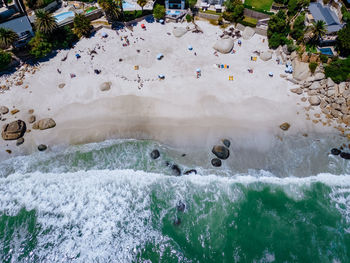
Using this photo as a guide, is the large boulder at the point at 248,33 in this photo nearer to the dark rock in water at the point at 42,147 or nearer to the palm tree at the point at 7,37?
the dark rock in water at the point at 42,147

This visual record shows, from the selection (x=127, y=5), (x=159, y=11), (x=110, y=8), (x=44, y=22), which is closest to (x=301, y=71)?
(x=159, y=11)

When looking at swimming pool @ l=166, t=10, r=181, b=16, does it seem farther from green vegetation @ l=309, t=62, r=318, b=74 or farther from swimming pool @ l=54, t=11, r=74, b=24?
green vegetation @ l=309, t=62, r=318, b=74

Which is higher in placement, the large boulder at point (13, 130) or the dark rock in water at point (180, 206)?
A: the large boulder at point (13, 130)

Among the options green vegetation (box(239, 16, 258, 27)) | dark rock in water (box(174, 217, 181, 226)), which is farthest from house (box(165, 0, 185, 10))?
dark rock in water (box(174, 217, 181, 226))

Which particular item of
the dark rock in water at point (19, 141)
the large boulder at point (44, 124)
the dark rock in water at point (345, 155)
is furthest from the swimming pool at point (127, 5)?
the dark rock in water at point (345, 155)

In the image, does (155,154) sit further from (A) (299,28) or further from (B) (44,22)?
(A) (299,28)
